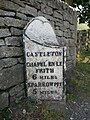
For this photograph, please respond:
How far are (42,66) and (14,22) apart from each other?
2.90ft

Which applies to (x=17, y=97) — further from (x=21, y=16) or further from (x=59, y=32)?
(x=59, y=32)

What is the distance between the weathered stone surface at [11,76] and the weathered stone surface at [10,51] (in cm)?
21

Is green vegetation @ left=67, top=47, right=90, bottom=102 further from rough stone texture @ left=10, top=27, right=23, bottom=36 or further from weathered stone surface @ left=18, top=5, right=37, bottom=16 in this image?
weathered stone surface @ left=18, top=5, right=37, bottom=16

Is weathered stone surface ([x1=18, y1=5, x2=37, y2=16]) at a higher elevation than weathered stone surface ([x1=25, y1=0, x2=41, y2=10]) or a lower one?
lower

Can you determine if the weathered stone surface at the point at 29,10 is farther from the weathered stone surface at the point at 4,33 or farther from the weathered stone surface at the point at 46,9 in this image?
the weathered stone surface at the point at 4,33

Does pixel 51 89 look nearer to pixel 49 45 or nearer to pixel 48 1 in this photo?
pixel 49 45

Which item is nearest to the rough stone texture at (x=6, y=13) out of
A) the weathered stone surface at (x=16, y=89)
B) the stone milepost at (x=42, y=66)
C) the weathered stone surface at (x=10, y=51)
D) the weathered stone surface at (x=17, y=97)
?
the stone milepost at (x=42, y=66)

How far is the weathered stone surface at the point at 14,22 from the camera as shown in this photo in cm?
368

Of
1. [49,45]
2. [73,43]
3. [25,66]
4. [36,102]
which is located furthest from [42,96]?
[73,43]

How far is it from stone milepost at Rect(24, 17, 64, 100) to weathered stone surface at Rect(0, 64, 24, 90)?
0.13m

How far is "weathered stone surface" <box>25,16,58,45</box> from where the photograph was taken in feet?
13.4

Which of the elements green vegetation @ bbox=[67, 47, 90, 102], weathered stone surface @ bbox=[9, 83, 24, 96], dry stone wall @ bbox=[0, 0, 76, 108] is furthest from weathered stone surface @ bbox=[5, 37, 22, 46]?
green vegetation @ bbox=[67, 47, 90, 102]

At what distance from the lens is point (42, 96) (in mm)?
4164

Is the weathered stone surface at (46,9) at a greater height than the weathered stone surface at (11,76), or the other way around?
the weathered stone surface at (46,9)
